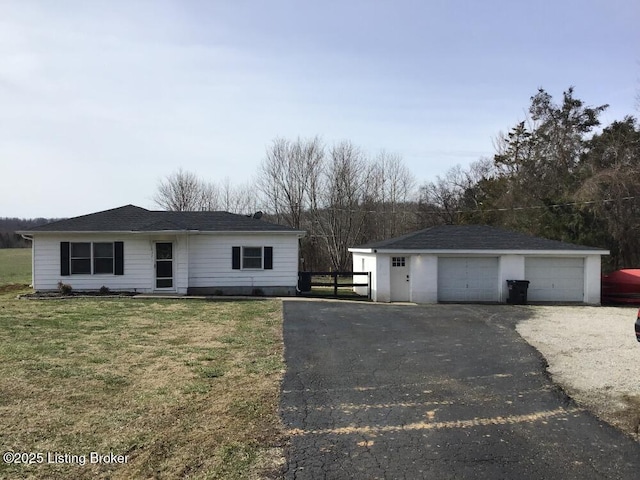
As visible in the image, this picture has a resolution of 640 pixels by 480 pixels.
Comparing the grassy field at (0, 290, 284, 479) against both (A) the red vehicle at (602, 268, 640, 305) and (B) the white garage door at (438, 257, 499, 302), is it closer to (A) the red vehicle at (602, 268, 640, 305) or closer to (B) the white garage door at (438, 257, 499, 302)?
(B) the white garage door at (438, 257, 499, 302)

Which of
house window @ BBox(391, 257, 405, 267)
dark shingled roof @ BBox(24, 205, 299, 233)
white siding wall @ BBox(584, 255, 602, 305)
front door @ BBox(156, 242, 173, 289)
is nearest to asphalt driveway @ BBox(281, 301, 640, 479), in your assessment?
house window @ BBox(391, 257, 405, 267)

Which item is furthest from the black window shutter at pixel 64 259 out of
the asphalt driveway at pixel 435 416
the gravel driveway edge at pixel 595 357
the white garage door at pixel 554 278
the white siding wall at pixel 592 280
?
the white siding wall at pixel 592 280

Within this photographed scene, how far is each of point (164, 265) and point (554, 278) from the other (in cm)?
1571

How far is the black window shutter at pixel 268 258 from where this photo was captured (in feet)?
71.3

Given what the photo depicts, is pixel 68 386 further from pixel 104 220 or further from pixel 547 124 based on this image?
pixel 547 124

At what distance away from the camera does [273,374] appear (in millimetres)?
7809

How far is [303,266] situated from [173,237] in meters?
16.3

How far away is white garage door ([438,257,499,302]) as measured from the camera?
20484 mm

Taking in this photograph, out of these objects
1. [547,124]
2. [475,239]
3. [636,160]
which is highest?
[547,124]

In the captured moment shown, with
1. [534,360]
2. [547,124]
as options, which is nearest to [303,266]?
[547,124]

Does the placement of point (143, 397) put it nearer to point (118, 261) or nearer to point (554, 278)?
point (118, 261)

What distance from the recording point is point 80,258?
2097 cm

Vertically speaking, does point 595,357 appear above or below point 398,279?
below

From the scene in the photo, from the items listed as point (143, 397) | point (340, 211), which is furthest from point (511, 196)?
point (143, 397)
